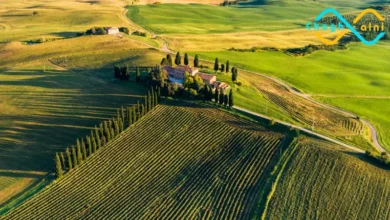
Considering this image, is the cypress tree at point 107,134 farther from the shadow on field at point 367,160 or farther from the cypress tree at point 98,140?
the shadow on field at point 367,160

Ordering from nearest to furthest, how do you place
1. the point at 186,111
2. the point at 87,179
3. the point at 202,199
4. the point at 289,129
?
1. the point at 202,199
2. the point at 87,179
3. the point at 289,129
4. the point at 186,111

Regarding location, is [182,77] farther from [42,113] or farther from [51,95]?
[42,113]

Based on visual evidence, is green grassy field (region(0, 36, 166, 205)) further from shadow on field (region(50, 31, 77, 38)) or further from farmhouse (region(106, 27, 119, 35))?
shadow on field (region(50, 31, 77, 38))

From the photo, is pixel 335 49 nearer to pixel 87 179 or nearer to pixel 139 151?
pixel 139 151

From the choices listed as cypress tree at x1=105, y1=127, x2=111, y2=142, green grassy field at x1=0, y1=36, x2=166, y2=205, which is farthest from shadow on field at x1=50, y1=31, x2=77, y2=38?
cypress tree at x1=105, y1=127, x2=111, y2=142

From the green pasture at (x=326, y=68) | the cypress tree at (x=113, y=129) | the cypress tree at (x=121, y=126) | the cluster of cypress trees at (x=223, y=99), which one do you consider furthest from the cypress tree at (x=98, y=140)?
the green pasture at (x=326, y=68)

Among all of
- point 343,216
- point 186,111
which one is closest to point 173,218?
point 343,216
